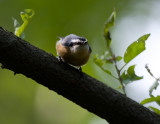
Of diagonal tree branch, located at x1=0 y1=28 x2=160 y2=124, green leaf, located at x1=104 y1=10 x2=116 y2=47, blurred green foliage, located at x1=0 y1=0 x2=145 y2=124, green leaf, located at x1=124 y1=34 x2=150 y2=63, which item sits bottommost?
diagonal tree branch, located at x1=0 y1=28 x2=160 y2=124

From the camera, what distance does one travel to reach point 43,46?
5.09m

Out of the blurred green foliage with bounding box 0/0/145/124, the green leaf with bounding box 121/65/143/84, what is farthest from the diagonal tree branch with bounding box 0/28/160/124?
the blurred green foliage with bounding box 0/0/145/124

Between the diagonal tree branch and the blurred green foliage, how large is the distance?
2.43m

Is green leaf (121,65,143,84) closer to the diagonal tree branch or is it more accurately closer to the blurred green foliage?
the diagonal tree branch

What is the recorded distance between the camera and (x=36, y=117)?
17.9 ft

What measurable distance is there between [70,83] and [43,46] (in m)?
2.63

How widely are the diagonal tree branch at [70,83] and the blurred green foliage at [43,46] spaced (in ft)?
7.97

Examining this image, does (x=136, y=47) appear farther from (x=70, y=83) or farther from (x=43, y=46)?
(x=43, y=46)

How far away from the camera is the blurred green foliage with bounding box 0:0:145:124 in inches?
203

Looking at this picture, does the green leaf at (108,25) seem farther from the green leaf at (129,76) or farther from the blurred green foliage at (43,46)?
the blurred green foliage at (43,46)

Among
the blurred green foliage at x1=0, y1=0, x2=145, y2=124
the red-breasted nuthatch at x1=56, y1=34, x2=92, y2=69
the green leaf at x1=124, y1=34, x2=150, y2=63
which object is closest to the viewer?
the green leaf at x1=124, y1=34, x2=150, y2=63

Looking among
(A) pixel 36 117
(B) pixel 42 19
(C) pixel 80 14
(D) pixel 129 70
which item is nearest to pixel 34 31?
(B) pixel 42 19

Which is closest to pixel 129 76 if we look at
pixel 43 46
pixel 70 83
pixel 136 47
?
pixel 136 47

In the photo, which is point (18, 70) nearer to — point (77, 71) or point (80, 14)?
point (77, 71)
